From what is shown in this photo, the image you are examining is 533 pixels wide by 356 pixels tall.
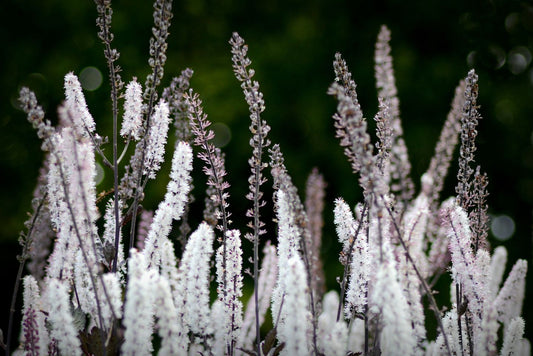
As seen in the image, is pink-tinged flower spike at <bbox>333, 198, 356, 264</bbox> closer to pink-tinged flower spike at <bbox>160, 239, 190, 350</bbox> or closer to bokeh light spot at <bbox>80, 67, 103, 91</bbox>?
pink-tinged flower spike at <bbox>160, 239, 190, 350</bbox>

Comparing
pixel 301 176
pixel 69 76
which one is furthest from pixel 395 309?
pixel 301 176

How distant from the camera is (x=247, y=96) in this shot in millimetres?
1652

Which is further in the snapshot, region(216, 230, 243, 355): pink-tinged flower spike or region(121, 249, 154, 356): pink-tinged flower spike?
region(216, 230, 243, 355): pink-tinged flower spike

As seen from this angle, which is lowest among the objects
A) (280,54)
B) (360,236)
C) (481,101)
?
(360,236)

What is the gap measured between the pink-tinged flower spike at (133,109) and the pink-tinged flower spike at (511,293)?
1.43 metres

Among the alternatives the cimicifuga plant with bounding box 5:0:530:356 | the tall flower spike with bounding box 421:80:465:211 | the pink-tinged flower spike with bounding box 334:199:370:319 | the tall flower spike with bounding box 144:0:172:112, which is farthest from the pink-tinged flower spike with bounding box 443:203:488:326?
the tall flower spike with bounding box 421:80:465:211

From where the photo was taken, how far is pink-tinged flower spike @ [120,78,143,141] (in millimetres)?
1864

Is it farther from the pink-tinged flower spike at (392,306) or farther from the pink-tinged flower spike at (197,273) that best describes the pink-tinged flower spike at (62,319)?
the pink-tinged flower spike at (392,306)

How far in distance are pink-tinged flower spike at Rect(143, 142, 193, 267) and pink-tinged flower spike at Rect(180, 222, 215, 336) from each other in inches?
6.3

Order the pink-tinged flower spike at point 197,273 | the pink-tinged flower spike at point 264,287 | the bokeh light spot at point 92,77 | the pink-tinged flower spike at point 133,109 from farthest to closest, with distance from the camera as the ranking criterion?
the bokeh light spot at point 92,77 → the pink-tinged flower spike at point 264,287 → the pink-tinged flower spike at point 133,109 → the pink-tinged flower spike at point 197,273

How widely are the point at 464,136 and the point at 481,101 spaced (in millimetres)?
6440

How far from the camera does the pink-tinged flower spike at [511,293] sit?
189 cm

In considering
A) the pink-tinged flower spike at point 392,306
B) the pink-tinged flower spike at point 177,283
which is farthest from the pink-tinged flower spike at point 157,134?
the pink-tinged flower spike at point 392,306

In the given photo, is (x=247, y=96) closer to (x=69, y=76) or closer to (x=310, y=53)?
(x=69, y=76)
